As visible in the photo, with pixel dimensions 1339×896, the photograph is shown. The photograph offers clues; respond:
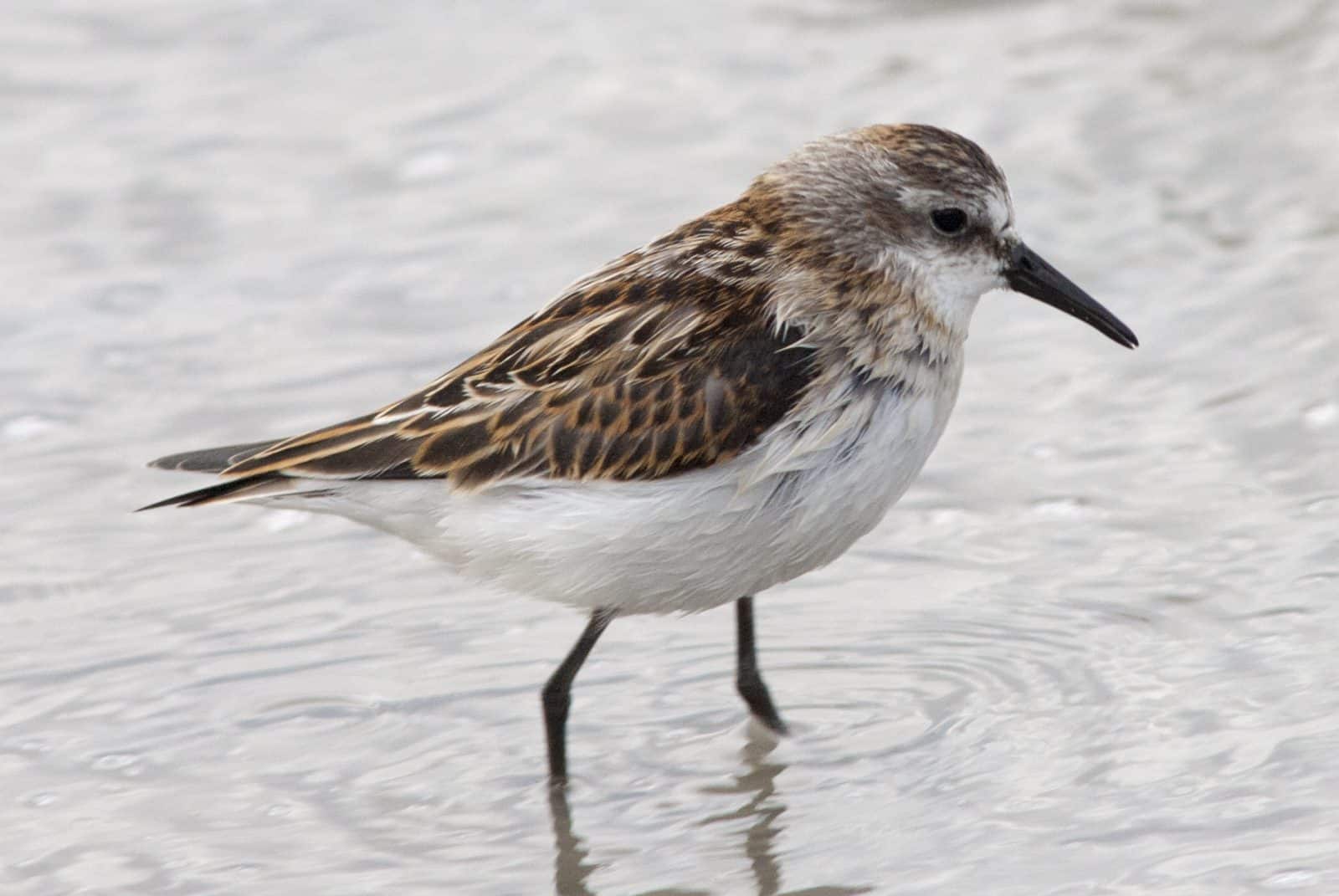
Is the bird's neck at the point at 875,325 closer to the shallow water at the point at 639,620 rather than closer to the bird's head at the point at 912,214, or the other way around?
the bird's head at the point at 912,214

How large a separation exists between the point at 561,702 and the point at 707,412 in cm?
109

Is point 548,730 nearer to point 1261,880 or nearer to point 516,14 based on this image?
point 1261,880

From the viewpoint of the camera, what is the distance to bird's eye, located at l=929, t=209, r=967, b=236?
6430mm

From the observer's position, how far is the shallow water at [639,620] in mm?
6156

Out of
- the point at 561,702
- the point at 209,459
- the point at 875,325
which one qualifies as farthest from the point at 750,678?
the point at 209,459

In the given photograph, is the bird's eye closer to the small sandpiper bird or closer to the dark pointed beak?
the small sandpiper bird

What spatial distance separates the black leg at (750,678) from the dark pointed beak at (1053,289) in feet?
4.25

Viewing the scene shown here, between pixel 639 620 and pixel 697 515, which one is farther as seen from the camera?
pixel 639 620

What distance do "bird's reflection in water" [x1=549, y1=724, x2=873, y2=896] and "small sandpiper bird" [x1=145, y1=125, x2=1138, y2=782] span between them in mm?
124

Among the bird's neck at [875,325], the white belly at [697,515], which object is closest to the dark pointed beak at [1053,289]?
the bird's neck at [875,325]

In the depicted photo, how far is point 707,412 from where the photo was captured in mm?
5957

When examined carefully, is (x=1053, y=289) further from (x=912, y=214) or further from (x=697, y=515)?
(x=697, y=515)

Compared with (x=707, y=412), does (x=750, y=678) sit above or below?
below

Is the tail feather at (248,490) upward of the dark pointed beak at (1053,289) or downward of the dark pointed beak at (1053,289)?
downward
